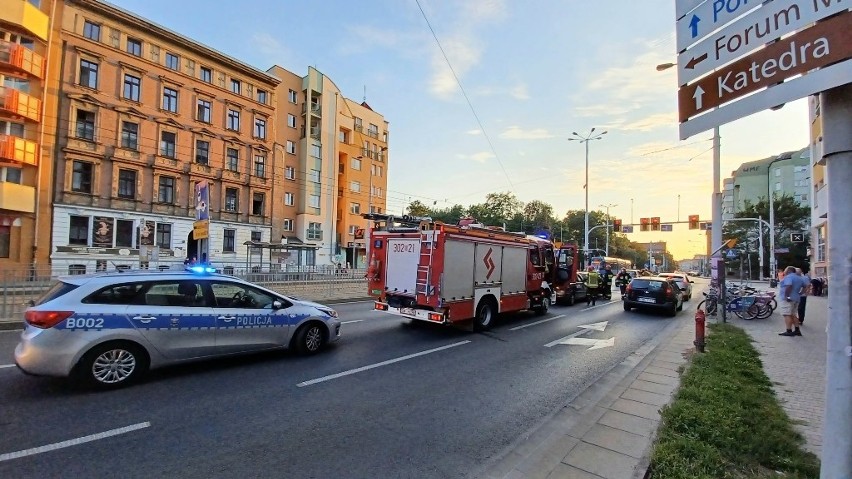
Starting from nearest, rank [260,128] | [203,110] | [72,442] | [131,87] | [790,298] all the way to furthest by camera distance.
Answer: [72,442] → [790,298] → [131,87] → [203,110] → [260,128]

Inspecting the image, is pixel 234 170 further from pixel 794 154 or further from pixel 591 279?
pixel 794 154

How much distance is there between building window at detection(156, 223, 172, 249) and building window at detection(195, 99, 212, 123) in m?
8.92

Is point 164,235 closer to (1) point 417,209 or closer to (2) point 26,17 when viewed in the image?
(2) point 26,17

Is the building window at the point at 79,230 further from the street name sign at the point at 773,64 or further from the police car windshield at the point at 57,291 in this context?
the street name sign at the point at 773,64

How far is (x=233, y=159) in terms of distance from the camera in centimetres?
3488

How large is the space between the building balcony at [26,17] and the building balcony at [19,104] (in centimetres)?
377

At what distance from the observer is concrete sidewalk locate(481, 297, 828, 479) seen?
12.3 ft

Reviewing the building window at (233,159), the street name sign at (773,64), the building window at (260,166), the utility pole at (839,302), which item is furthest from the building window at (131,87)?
the utility pole at (839,302)

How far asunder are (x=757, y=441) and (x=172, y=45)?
38.4 metres

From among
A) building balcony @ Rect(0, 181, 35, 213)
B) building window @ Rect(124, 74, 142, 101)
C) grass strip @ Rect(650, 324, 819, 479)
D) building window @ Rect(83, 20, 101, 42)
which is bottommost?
grass strip @ Rect(650, 324, 819, 479)

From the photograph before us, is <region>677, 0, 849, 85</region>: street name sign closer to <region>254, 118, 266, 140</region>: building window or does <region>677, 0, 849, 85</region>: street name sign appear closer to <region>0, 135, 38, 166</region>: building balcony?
<region>0, 135, 38, 166</region>: building balcony

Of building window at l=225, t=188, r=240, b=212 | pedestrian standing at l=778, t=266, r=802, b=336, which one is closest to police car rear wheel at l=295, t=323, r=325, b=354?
pedestrian standing at l=778, t=266, r=802, b=336

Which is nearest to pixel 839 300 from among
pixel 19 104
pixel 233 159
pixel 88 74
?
pixel 19 104

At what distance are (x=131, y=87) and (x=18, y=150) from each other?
28.2ft
